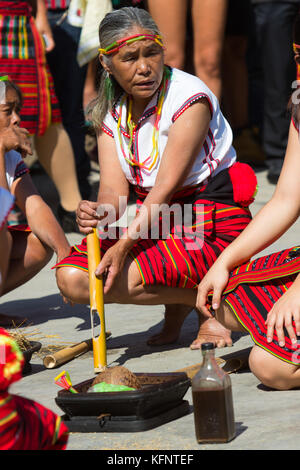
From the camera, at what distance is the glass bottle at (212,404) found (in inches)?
108

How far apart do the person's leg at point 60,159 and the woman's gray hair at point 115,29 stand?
6.93ft

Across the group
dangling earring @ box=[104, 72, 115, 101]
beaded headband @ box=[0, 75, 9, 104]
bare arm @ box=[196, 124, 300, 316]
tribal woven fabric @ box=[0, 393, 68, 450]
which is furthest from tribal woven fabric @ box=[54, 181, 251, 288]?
tribal woven fabric @ box=[0, 393, 68, 450]

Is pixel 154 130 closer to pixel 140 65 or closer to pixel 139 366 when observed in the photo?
pixel 140 65

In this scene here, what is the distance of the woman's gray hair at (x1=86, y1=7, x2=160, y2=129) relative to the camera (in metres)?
3.87

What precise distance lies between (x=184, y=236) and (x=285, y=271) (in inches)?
28.1

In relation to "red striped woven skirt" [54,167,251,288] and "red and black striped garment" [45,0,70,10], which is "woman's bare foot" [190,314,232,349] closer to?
"red striped woven skirt" [54,167,251,288]

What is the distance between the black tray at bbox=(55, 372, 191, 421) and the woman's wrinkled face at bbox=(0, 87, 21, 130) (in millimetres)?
1694

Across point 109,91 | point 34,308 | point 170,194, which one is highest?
point 109,91

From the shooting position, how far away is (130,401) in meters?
2.91

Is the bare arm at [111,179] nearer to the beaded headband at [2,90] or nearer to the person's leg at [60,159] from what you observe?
the beaded headband at [2,90]

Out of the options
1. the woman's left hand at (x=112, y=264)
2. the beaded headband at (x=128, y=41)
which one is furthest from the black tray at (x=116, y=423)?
the beaded headband at (x=128, y=41)

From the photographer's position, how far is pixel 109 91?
4.08 m

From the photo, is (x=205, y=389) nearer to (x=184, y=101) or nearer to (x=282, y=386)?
(x=282, y=386)
